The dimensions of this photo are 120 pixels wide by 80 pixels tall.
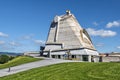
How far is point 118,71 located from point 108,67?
2.62 m

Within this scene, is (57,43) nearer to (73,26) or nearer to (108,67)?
(73,26)

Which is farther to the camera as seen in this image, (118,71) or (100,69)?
(100,69)

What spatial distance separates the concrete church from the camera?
252 feet

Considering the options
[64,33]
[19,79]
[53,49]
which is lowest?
[19,79]

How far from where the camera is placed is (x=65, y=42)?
81.4 m

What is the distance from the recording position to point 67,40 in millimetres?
81500

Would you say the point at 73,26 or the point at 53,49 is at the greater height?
the point at 73,26

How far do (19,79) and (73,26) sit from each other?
56.5 metres

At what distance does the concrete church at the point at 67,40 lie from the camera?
7694 cm

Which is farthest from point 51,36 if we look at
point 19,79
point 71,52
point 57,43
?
point 19,79

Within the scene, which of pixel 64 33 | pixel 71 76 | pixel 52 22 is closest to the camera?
pixel 71 76

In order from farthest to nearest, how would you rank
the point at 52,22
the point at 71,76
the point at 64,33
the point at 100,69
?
the point at 52,22, the point at 64,33, the point at 100,69, the point at 71,76

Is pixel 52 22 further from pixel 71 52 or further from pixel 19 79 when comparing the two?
pixel 19 79

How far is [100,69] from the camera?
27.9 meters
